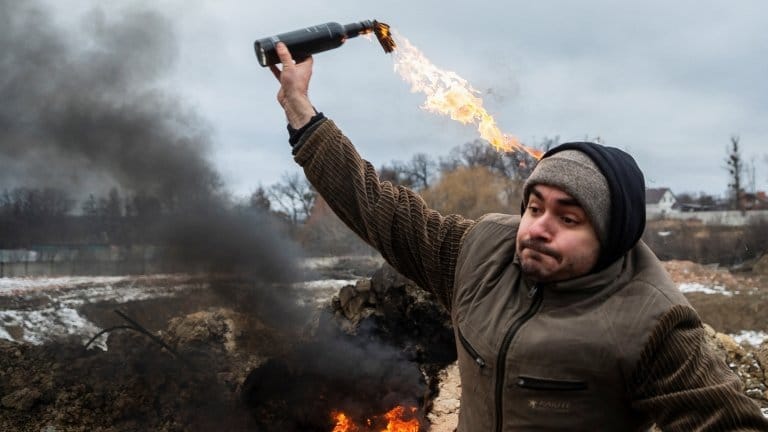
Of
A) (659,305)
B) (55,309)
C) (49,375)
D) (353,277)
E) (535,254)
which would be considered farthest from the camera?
(353,277)

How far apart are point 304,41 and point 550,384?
161 cm

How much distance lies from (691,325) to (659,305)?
111 mm

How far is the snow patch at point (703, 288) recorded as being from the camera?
17.0 m

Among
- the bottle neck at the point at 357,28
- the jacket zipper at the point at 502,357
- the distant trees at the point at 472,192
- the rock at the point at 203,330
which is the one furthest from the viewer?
the distant trees at the point at 472,192

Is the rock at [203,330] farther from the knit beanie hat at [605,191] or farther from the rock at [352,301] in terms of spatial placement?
the knit beanie hat at [605,191]

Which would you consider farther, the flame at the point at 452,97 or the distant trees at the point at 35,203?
the distant trees at the point at 35,203

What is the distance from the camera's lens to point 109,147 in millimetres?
10305

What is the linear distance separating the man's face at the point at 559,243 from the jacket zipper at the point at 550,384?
304 millimetres

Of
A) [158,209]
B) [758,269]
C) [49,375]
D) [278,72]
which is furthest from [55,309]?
[758,269]

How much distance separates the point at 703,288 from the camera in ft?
57.7

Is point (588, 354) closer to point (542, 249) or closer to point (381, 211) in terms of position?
point (542, 249)

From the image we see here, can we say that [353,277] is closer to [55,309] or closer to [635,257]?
[55,309]

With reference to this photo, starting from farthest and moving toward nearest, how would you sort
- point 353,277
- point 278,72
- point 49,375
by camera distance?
point 353,277
point 49,375
point 278,72

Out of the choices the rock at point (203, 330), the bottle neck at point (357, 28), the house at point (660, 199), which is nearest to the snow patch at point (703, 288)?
the rock at point (203, 330)
